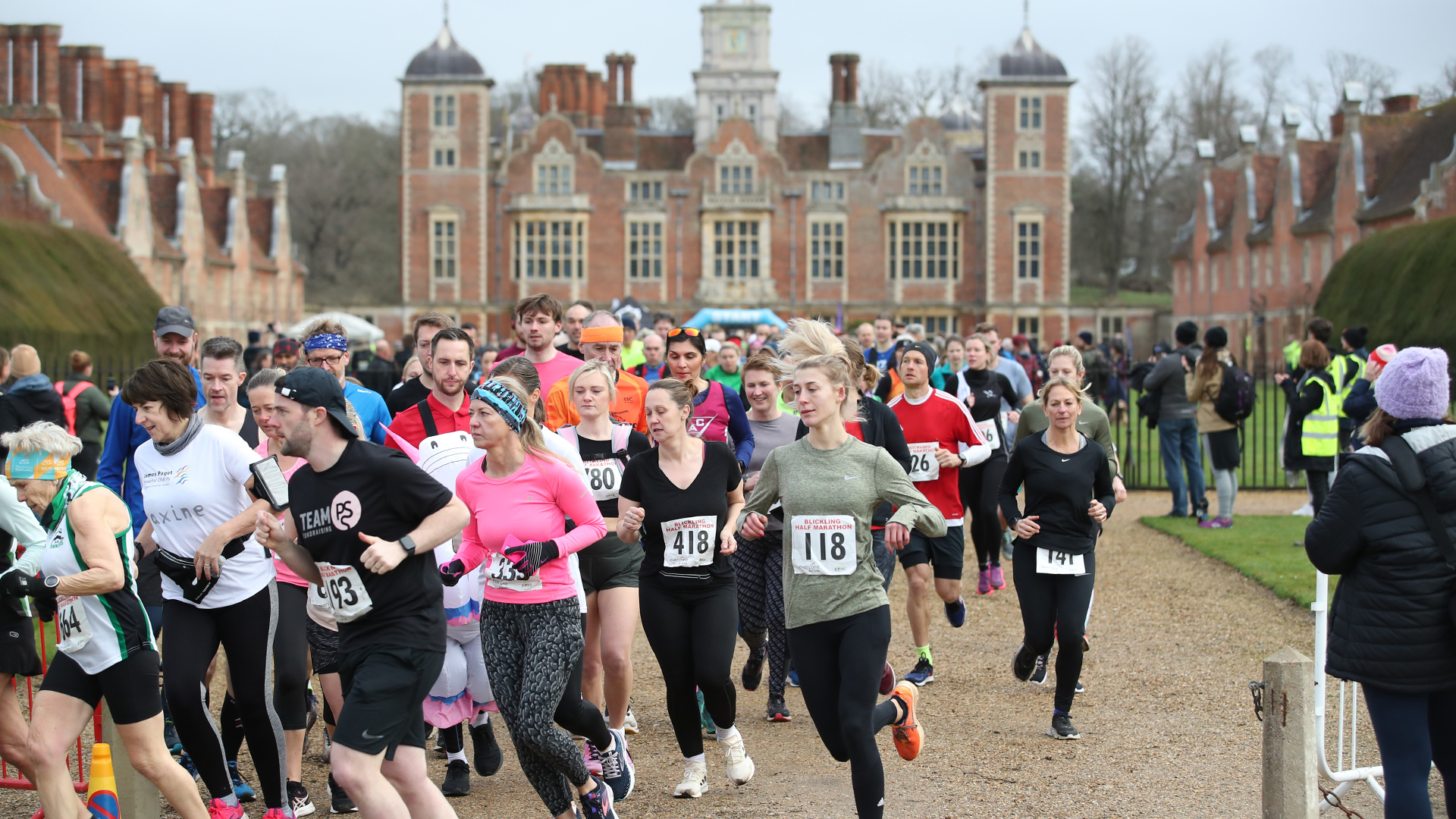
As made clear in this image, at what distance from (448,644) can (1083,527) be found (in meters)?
3.36

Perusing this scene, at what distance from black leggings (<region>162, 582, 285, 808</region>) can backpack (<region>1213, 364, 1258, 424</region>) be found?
36.2 feet

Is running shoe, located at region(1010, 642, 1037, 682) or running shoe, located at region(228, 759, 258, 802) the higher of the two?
running shoe, located at region(1010, 642, 1037, 682)

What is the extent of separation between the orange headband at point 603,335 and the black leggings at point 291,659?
262cm

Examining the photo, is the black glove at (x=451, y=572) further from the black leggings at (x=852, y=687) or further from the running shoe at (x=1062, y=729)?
the running shoe at (x=1062, y=729)

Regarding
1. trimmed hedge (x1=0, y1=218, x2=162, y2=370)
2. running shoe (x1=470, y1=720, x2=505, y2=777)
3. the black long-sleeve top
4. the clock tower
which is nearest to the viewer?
running shoe (x1=470, y1=720, x2=505, y2=777)

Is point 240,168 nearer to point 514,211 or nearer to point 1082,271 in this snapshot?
point 514,211

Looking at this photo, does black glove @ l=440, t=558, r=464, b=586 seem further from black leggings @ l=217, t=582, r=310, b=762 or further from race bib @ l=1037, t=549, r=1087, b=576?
race bib @ l=1037, t=549, r=1087, b=576

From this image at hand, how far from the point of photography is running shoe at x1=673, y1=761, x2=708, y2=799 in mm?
5969

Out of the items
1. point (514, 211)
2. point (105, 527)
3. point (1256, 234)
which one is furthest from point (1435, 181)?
point (105, 527)

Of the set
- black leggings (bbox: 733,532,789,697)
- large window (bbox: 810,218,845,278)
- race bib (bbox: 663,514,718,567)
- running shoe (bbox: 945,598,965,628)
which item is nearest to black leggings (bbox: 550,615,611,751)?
race bib (bbox: 663,514,718,567)

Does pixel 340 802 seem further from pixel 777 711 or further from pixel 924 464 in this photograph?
pixel 924 464

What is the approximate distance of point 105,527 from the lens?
16.4 feet

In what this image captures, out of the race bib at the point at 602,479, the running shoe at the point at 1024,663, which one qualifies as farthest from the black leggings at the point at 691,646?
the running shoe at the point at 1024,663

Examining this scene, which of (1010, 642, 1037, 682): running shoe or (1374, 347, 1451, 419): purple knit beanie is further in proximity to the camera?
(1010, 642, 1037, 682): running shoe
